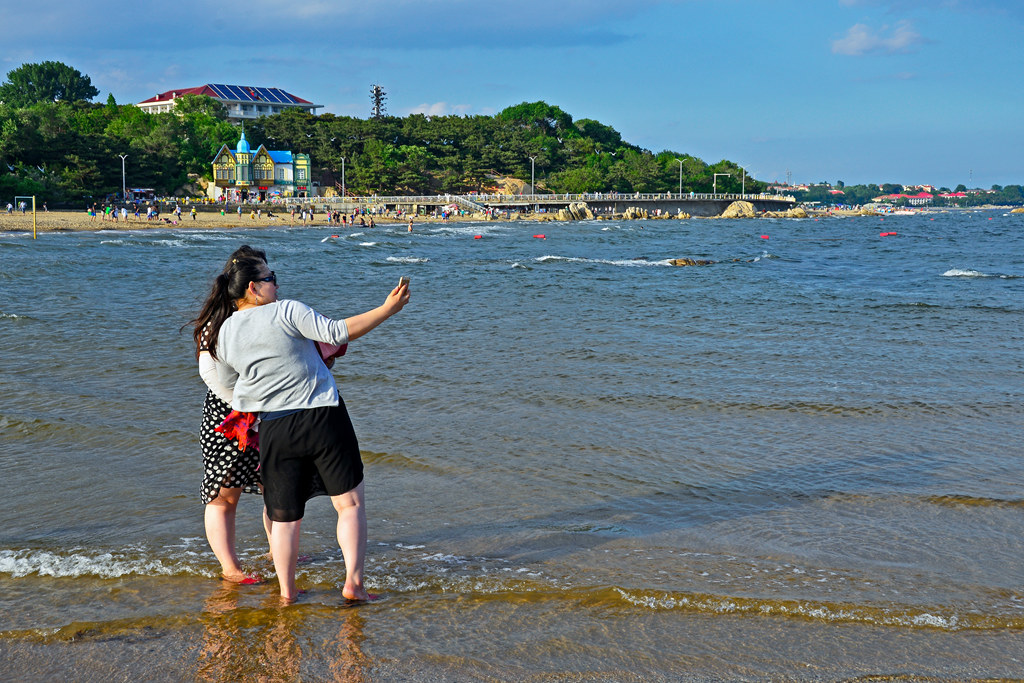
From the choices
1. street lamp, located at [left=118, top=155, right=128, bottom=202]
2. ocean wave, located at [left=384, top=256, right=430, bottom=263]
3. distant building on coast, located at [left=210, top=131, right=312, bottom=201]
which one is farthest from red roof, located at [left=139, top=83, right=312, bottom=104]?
ocean wave, located at [left=384, top=256, right=430, bottom=263]

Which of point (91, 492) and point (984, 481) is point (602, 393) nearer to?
point (984, 481)

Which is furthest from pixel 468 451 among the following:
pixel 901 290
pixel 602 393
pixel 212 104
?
pixel 212 104

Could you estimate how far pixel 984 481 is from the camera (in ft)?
19.4

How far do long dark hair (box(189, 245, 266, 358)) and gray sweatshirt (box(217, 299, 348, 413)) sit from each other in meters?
0.08

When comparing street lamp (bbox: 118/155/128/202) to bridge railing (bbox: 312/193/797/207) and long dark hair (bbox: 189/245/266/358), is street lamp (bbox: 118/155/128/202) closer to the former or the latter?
bridge railing (bbox: 312/193/797/207)

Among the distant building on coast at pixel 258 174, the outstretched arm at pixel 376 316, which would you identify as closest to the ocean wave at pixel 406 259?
the outstretched arm at pixel 376 316

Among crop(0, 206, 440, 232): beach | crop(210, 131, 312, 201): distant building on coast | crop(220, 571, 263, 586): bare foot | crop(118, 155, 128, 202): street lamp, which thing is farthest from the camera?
crop(210, 131, 312, 201): distant building on coast

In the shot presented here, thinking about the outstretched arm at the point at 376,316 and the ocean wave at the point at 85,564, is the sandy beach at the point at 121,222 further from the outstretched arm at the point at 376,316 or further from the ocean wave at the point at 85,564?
the outstretched arm at the point at 376,316

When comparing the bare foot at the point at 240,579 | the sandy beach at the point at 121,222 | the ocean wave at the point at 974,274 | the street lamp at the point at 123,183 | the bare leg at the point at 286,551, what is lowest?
the bare foot at the point at 240,579

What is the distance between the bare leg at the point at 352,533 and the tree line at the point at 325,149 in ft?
218

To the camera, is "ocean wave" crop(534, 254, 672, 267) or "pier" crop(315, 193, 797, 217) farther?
"pier" crop(315, 193, 797, 217)

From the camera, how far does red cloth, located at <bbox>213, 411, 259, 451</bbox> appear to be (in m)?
3.78

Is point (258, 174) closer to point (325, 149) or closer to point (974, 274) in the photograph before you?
point (325, 149)

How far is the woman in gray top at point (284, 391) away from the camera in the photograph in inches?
138
